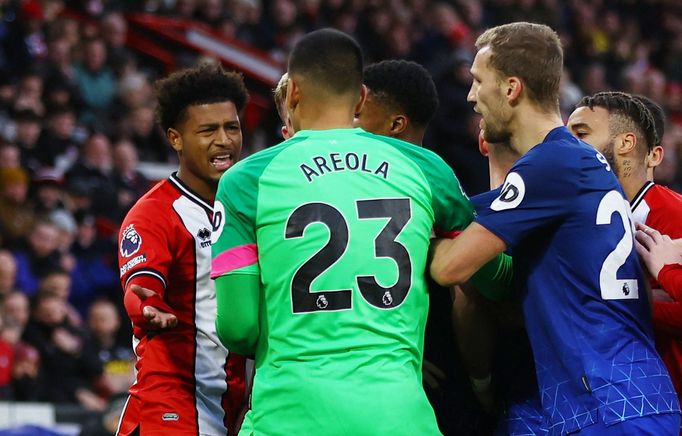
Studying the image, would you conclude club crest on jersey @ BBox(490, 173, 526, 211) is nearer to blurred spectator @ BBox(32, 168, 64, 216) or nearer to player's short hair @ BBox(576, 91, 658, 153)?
player's short hair @ BBox(576, 91, 658, 153)

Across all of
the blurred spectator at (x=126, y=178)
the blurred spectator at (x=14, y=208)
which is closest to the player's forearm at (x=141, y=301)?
the blurred spectator at (x=14, y=208)

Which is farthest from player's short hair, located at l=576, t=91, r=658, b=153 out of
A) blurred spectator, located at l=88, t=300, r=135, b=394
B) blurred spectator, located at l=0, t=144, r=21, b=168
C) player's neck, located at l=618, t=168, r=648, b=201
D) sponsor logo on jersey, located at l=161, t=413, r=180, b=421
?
blurred spectator, located at l=0, t=144, r=21, b=168

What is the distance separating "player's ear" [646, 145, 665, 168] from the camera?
17.9ft

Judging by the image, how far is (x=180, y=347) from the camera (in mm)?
5363

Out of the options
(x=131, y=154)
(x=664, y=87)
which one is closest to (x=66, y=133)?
(x=131, y=154)

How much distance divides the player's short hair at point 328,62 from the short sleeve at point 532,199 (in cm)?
68

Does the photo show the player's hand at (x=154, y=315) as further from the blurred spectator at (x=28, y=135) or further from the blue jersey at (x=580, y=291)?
the blurred spectator at (x=28, y=135)

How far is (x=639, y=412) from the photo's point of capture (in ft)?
14.2

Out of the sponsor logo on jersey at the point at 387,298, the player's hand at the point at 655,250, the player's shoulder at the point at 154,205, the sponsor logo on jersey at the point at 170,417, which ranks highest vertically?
the player's shoulder at the point at 154,205

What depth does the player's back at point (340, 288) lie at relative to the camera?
4.11m

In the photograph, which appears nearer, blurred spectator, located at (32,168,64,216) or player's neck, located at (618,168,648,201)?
player's neck, located at (618,168,648,201)

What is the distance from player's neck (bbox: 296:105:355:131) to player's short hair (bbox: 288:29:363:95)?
0.07 m

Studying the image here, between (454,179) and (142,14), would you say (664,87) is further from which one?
(454,179)

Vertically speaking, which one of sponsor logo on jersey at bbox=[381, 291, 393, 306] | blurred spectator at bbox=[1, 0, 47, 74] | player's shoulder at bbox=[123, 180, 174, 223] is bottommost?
sponsor logo on jersey at bbox=[381, 291, 393, 306]
